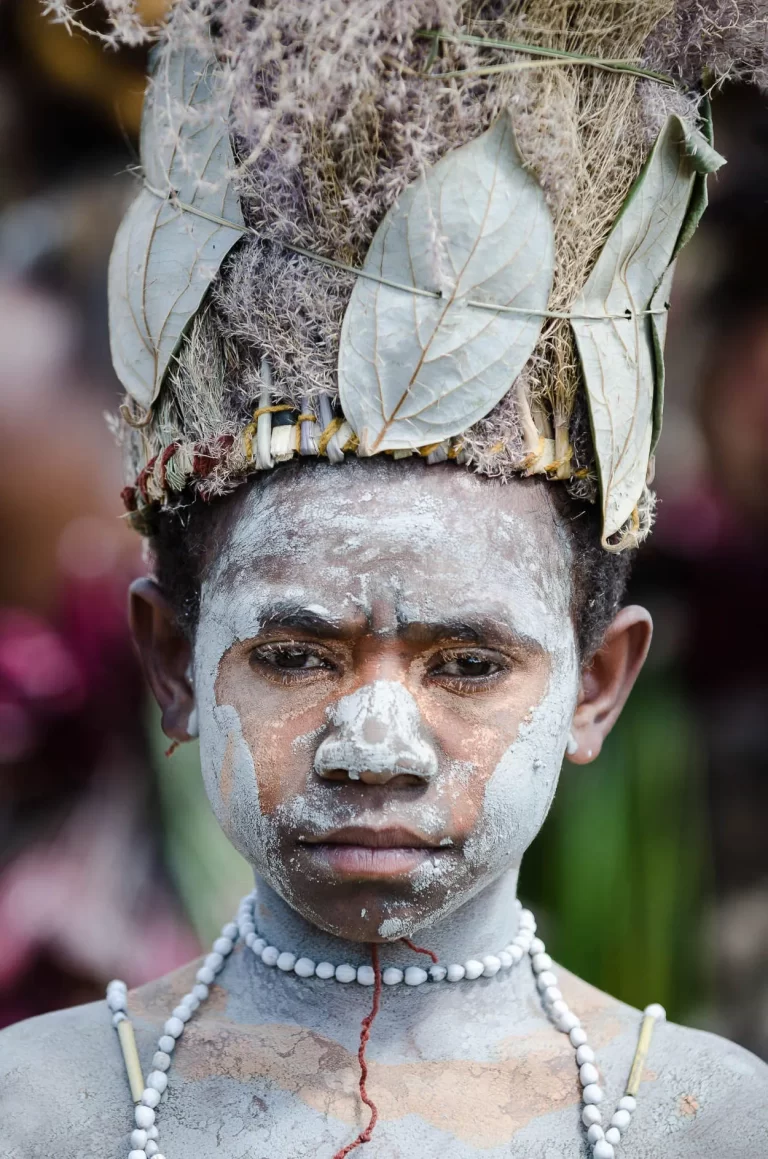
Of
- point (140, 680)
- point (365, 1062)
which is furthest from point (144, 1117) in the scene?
point (140, 680)

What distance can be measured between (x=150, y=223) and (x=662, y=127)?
82cm

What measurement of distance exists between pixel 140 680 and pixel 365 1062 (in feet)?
6.79

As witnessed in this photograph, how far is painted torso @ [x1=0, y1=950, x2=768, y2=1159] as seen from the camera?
2.00m

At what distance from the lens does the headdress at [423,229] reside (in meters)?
1.89

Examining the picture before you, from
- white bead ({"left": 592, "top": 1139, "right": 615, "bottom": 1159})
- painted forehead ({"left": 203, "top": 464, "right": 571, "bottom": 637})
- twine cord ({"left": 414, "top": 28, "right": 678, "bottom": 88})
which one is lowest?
white bead ({"left": 592, "top": 1139, "right": 615, "bottom": 1159})

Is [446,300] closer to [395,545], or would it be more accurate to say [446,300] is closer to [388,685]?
[395,545]

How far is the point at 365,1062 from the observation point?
2.04 metres

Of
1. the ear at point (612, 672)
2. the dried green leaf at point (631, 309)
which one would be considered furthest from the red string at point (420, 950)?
the dried green leaf at point (631, 309)

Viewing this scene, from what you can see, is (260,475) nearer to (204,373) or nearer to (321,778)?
(204,373)

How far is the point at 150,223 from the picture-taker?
2.13 m

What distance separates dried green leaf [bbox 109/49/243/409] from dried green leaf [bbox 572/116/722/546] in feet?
1.89

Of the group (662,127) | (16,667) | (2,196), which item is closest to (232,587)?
(662,127)

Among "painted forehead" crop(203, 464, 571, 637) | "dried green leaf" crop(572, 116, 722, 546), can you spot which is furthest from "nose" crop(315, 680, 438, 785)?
"dried green leaf" crop(572, 116, 722, 546)

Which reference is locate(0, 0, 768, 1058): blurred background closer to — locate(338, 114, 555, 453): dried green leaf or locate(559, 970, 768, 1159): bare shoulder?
locate(559, 970, 768, 1159): bare shoulder
